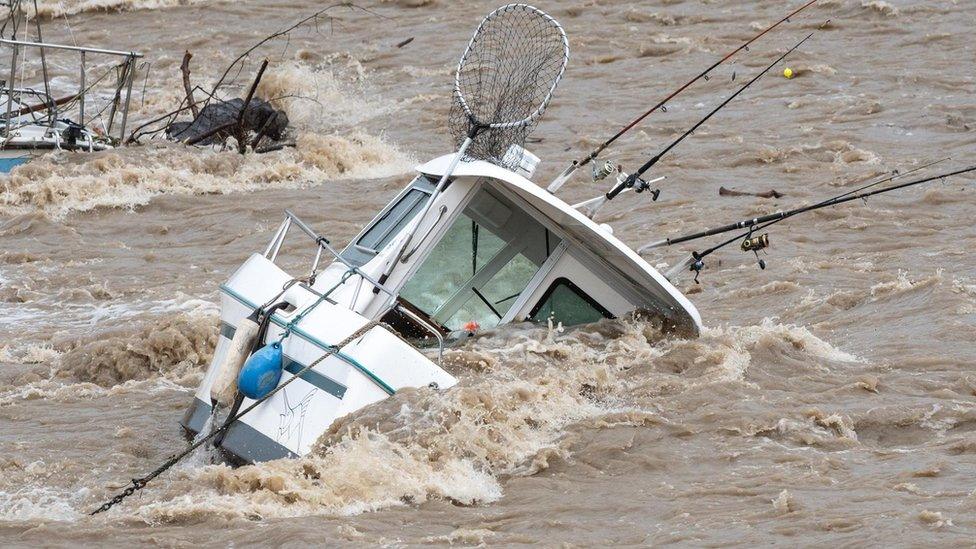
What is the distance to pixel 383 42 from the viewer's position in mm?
25000

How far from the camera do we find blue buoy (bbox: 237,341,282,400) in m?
8.09

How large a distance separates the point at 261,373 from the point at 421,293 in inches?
73.4

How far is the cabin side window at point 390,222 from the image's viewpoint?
9531 mm

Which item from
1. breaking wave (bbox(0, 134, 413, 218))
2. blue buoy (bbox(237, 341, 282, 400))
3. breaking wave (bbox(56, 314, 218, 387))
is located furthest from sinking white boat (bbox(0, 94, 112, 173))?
blue buoy (bbox(237, 341, 282, 400))

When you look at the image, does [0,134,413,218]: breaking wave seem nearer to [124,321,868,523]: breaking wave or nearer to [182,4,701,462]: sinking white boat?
[182,4,701,462]: sinking white boat

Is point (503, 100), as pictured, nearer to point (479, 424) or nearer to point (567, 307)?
point (567, 307)

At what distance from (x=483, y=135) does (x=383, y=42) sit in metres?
15.6

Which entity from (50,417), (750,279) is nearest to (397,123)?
(750,279)

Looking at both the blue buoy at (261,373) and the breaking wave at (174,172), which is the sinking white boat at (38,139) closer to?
the breaking wave at (174,172)

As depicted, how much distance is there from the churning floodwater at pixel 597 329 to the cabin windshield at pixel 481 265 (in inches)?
12.0

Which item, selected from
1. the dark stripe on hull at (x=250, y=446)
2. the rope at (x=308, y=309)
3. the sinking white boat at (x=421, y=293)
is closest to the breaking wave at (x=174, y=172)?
the sinking white boat at (x=421, y=293)

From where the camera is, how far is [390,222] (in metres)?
9.70

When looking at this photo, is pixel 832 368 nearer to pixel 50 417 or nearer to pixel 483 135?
pixel 483 135

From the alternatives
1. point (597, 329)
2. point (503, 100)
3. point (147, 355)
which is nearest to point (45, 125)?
point (147, 355)
